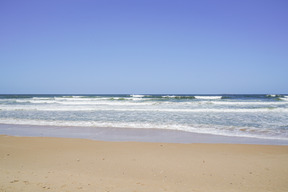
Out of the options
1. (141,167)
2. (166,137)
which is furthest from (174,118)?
(141,167)

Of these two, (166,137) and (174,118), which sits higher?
(174,118)

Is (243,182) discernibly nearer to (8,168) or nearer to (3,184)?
(3,184)

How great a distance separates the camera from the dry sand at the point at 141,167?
3.77 m

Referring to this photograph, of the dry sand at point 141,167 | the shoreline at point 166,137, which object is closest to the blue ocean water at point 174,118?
the shoreline at point 166,137

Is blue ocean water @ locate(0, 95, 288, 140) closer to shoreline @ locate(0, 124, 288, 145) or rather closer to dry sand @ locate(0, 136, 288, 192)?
shoreline @ locate(0, 124, 288, 145)

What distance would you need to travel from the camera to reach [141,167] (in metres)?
4.86

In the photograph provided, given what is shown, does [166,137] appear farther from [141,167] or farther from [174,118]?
[174,118]

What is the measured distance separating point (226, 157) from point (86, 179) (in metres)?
3.83

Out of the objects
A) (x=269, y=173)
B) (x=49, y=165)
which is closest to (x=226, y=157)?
(x=269, y=173)

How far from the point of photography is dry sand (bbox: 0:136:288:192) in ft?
12.4

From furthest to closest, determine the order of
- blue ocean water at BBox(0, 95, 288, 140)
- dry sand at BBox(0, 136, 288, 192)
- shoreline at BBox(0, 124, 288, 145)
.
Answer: blue ocean water at BBox(0, 95, 288, 140) → shoreline at BBox(0, 124, 288, 145) → dry sand at BBox(0, 136, 288, 192)

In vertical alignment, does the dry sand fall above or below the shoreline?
above

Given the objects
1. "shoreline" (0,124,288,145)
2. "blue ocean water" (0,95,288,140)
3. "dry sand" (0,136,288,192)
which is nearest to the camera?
"dry sand" (0,136,288,192)

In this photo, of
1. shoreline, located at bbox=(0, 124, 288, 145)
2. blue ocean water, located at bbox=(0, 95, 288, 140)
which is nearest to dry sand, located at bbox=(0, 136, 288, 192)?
shoreline, located at bbox=(0, 124, 288, 145)
